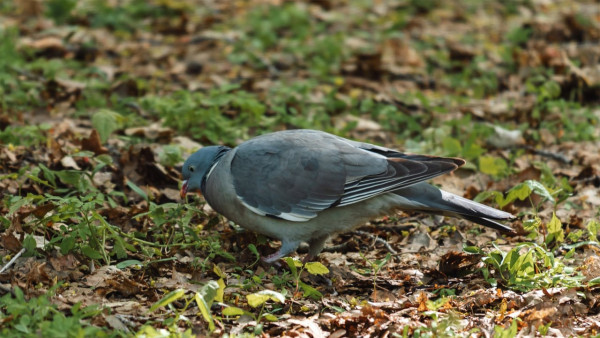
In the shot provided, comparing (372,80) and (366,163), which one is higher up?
(366,163)

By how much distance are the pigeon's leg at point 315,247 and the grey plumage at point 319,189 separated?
1cm

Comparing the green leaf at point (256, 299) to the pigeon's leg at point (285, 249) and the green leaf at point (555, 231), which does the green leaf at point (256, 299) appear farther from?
the green leaf at point (555, 231)

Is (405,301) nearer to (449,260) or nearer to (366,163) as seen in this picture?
(449,260)

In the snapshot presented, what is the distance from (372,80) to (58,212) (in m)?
4.46

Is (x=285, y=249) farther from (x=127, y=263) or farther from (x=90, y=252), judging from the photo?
(x=90, y=252)

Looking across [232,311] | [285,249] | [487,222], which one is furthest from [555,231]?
[232,311]

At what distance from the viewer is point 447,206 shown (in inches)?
188

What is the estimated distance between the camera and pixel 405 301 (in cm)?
423

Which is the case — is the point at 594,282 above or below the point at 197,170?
below

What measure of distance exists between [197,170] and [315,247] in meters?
0.93

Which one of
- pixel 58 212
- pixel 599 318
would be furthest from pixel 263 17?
pixel 599 318

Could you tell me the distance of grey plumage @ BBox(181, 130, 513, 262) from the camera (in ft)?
15.7

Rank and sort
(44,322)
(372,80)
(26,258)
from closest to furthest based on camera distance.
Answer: (44,322), (26,258), (372,80)

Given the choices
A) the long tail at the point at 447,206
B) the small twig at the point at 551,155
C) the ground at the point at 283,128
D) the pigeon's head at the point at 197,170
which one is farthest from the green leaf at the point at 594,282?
the pigeon's head at the point at 197,170
